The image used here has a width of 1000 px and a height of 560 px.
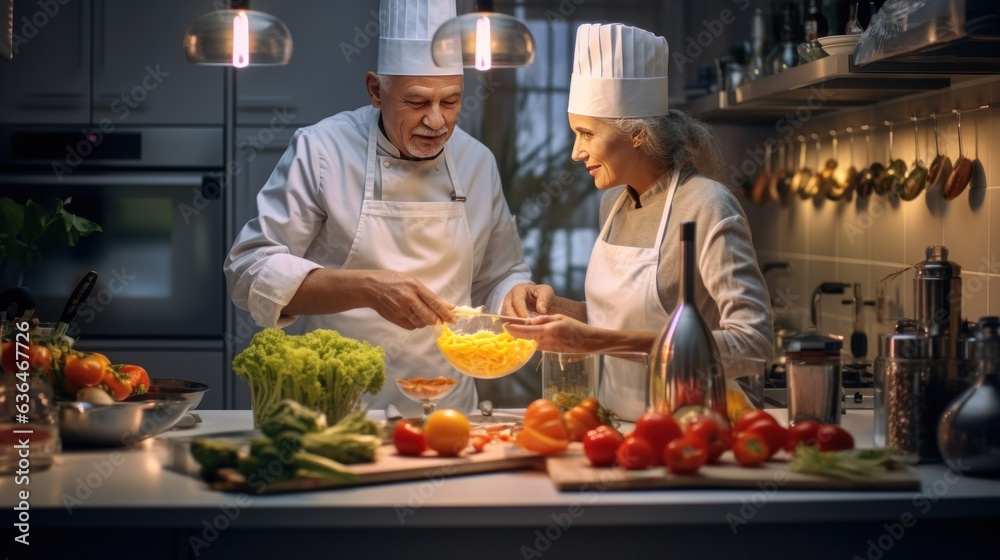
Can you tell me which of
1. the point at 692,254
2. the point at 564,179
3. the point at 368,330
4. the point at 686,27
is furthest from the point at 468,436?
the point at 686,27

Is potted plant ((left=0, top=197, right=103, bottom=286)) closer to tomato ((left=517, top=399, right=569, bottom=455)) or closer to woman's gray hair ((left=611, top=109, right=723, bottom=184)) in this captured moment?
tomato ((left=517, top=399, right=569, bottom=455))

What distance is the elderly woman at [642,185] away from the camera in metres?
2.22

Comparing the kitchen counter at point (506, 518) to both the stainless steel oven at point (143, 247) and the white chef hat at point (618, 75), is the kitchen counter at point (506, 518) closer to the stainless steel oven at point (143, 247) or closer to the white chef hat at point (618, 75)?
the white chef hat at point (618, 75)

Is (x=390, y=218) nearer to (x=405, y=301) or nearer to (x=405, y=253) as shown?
(x=405, y=253)

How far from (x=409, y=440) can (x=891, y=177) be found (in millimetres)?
1920

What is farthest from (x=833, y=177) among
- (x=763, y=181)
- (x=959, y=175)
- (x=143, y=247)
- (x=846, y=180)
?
(x=143, y=247)

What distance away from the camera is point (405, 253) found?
2.68 m

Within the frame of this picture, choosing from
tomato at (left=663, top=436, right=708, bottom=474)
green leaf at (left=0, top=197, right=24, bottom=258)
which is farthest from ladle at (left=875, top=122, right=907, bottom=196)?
green leaf at (left=0, top=197, right=24, bottom=258)

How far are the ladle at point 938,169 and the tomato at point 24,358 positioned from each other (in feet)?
7.13

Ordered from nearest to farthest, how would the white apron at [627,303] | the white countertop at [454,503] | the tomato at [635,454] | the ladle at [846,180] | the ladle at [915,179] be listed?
1. the white countertop at [454,503]
2. the tomato at [635,454]
3. the white apron at [627,303]
4. the ladle at [915,179]
5. the ladle at [846,180]

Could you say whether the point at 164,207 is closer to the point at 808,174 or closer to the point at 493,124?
the point at 493,124

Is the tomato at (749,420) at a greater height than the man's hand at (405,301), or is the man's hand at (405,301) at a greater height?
the man's hand at (405,301)

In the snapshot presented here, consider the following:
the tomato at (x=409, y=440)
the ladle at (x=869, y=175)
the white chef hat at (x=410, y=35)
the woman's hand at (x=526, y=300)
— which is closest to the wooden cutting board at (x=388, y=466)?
the tomato at (x=409, y=440)

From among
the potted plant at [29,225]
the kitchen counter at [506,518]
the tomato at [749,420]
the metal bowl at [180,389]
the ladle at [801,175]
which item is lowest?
the kitchen counter at [506,518]
